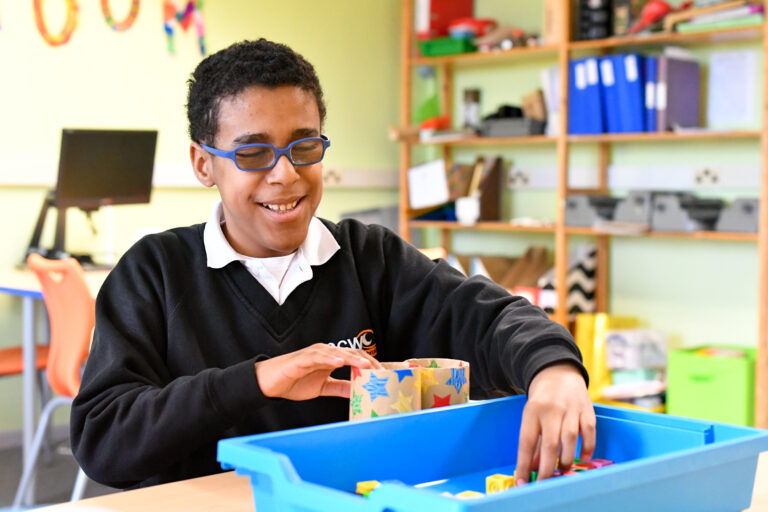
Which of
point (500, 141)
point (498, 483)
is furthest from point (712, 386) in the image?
point (498, 483)

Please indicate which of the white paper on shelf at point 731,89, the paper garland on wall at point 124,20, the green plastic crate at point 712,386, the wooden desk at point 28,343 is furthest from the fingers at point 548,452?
the paper garland on wall at point 124,20

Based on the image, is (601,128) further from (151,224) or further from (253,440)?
(253,440)

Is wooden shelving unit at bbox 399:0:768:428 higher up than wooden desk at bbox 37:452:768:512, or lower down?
higher up

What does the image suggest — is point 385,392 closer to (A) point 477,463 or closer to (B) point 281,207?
(A) point 477,463

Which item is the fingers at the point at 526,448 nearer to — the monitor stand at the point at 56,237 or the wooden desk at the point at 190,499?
the wooden desk at the point at 190,499

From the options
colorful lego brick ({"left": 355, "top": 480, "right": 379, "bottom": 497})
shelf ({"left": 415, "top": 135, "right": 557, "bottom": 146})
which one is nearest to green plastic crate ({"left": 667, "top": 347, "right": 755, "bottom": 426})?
shelf ({"left": 415, "top": 135, "right": 557, "bottom": 146})

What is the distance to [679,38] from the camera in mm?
3957

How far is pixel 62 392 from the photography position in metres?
2.75

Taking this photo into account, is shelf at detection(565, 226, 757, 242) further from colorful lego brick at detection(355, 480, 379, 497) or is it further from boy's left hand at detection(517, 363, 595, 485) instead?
colorful lego brick at detection(355, 480, 379, 497)

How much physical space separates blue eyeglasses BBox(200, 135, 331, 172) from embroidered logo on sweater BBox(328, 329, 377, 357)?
266 millimetres

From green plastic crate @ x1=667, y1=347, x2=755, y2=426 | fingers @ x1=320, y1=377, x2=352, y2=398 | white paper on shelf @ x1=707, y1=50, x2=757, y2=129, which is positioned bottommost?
green plastic crate @ x1=667, y1=347, x2=755, y2=426

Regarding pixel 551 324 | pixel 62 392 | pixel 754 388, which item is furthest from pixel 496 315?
pixel 754 388

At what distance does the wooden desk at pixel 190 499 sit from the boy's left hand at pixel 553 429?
168 millimetres

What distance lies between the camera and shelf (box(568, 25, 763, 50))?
3.82 m
